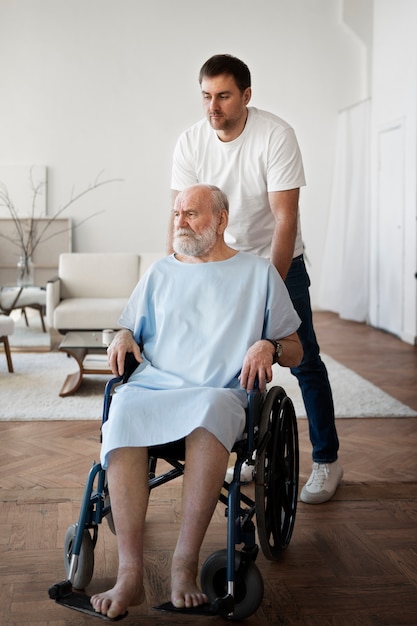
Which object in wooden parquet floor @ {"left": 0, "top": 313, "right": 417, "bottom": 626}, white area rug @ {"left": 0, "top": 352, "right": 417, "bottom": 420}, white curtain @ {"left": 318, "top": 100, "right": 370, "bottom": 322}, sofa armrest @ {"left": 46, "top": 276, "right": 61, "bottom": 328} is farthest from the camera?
white curtain @ {"left": 318, "top": 100, "right": 370, "bottom": 322}

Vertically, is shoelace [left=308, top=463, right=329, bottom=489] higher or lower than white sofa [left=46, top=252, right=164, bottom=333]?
lower

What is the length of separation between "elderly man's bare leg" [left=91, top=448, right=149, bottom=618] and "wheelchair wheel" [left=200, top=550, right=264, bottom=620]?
207 millimetres

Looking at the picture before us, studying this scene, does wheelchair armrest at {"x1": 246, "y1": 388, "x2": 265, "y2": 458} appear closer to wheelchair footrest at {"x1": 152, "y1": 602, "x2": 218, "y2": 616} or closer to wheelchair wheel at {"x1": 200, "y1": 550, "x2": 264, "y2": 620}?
wheelchair wheel at {"x1": 200, "y1": 550, "x2": 264, "y2": 620}

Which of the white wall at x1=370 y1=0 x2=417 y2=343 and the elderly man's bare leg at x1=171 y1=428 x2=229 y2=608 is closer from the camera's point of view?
the elderly man's bare leg at x1=171 y1=428 x2=229 y2=608

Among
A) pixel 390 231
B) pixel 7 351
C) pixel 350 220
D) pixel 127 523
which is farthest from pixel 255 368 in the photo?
pixel 350 220

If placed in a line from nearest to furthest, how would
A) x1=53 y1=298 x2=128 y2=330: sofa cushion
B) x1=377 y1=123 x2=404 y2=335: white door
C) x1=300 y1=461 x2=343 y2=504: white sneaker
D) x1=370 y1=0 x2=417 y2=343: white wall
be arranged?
x1=300 y1=461 x2=343 y2=504: white sneaker
x1=53 y1=298 x2=128 y2=330: sofa cushion
x1=370 y1=0 x2=417 y2=343: white wall
x1=377 y1=123 x2=404 y2=335: white door

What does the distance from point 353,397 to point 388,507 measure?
A: 6.04 ft

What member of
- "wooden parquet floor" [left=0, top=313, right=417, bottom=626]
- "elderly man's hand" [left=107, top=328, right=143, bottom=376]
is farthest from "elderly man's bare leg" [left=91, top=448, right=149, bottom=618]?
"elderly man's hand" [left=107, top=328, right=143, bottom=376]

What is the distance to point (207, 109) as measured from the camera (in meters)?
2.57

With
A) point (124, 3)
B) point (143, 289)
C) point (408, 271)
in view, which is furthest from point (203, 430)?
point (124, 3)

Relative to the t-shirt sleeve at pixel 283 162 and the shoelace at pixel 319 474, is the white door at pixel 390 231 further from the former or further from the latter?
the t-shirt sleeve at pixel 283 162

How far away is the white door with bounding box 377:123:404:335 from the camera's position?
23.2 feet

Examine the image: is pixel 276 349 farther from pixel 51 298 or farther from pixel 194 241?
pixel 51 298

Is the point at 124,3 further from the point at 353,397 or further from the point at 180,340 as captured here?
the point at 180,340
